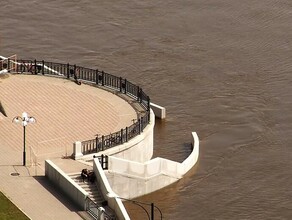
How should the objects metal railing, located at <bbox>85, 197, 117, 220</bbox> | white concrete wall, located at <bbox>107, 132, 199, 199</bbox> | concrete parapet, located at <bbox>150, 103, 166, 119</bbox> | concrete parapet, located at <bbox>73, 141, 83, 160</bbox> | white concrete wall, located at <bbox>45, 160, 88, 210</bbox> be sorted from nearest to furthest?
1. metal railing, located at <bbox>85, 197, 117, 220</bbox>
2. white concrete wall, located at <bbox>45, 160, 88, 210</bbox>
3. white concrete wall, located at <bbox>107, 132, 199, 199</bbox>
4. concrete parapet, located at <bbox>73, 141, 83, 160</bbox>
5. concrete parapet, located at <bbox>150, 103, 166, 119</bbox>

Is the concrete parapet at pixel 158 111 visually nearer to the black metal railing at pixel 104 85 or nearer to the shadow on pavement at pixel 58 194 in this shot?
the black metal railing at pixel 104 85

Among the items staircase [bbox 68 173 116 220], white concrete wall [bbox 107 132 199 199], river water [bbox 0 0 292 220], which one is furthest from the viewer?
river water [bbox 0 0 292 220]

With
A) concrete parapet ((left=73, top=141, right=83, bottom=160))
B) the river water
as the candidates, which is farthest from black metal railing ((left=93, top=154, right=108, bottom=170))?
the river water

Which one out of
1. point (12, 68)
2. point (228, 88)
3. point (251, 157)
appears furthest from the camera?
point (228, 88)

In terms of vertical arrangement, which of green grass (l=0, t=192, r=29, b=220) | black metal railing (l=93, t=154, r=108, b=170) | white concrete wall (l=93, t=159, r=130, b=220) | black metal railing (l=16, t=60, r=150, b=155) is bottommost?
green grass (l=0, t=192, r=29, b=220)

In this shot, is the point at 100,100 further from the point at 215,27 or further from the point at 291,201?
the point at 215,27

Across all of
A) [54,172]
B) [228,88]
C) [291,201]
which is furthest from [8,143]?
[228,88]

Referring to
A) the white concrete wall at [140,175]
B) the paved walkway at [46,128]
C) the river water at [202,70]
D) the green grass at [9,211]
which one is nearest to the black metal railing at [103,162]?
the white concrete wall at [140,175]

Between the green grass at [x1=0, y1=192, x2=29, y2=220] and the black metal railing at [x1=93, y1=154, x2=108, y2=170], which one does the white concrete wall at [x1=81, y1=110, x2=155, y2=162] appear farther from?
the green grass at [x1=0, y1=192, x2=29, y2=220]
